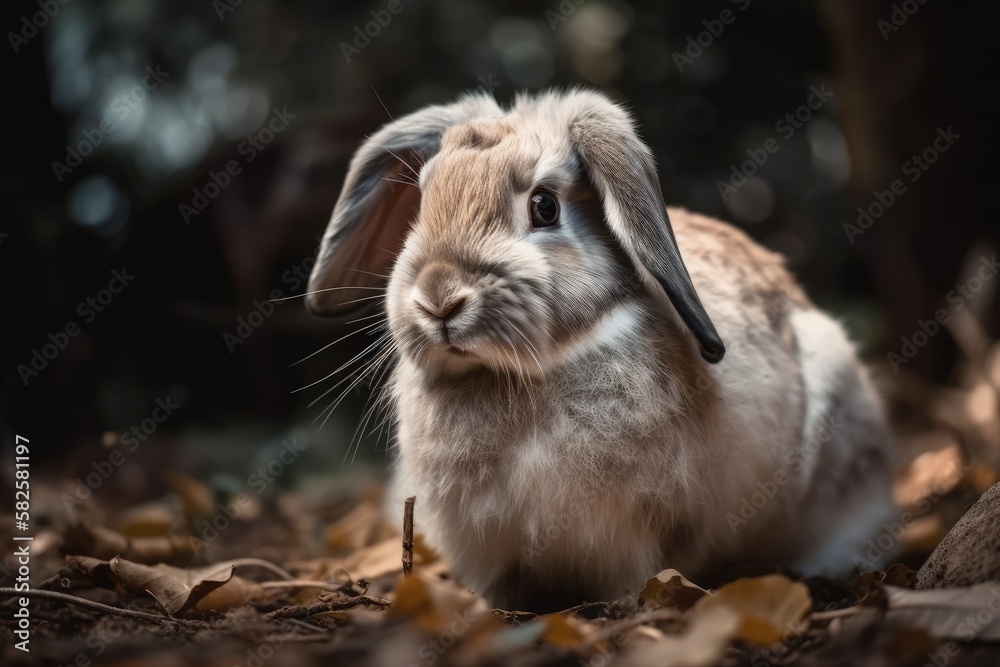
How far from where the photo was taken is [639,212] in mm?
2275

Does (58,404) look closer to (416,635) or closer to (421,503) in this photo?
(421,503)

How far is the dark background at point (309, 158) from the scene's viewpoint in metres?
4.13

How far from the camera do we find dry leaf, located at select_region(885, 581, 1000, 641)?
1.60 metres

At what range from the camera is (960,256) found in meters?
4.84

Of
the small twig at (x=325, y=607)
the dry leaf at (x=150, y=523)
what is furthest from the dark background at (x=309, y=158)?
the small twig at (x=325, y=607)

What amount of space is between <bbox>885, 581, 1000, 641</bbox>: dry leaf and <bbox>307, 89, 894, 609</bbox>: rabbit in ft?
2.31

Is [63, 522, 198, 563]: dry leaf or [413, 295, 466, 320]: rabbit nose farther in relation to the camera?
[63, 522, 198, 563]: dry leaf

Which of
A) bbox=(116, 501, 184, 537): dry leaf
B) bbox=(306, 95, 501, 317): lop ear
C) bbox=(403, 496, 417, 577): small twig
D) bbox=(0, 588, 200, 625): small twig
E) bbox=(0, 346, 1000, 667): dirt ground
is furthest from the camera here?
bbox=(116, 501, 184, 537): dry leaf

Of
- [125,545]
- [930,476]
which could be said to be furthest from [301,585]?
[930,476]

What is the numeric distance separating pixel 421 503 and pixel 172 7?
342cm

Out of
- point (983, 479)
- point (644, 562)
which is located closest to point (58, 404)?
point (644, 562)
